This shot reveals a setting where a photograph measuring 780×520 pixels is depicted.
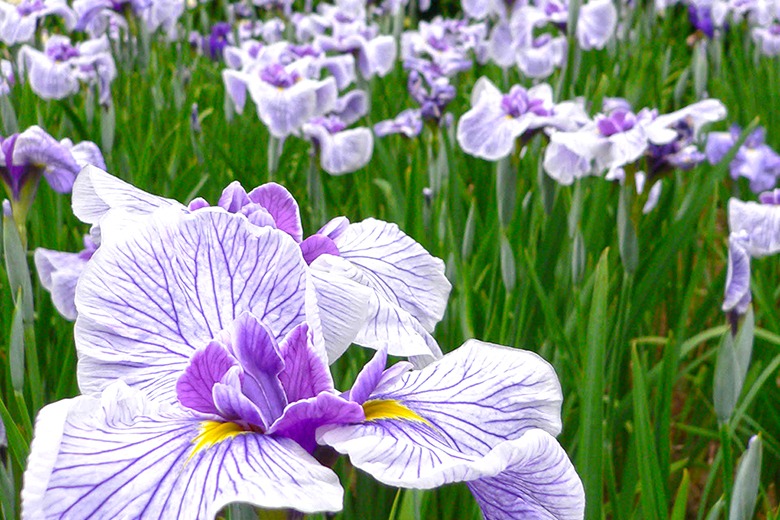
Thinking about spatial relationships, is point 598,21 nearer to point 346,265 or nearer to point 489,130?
point 489,130

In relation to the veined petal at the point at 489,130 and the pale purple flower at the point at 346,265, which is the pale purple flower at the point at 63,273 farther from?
the veined petal at the point at 489,130

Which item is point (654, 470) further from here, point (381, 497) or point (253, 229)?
point (253, 229)

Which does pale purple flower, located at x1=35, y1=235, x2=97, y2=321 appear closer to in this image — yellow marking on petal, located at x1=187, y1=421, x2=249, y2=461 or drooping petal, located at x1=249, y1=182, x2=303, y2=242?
drooping petal, located at x1=249, y1=182, x2=303, y2=242

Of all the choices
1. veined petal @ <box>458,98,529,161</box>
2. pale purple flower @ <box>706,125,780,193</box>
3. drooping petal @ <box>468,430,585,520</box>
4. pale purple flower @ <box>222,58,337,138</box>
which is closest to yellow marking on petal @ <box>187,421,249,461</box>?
drooping petal @ <box>468,430,585,520</box>

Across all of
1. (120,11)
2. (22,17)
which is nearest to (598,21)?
(120,11)

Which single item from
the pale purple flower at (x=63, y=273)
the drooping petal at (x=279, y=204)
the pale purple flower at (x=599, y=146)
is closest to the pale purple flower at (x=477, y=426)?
the drooping petal at (x=279, y=204)
